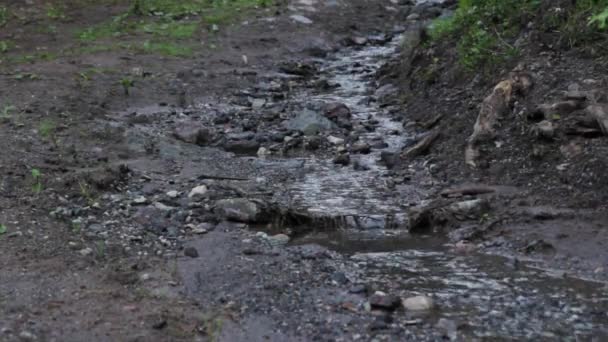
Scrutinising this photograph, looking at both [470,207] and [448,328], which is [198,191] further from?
[448,328]

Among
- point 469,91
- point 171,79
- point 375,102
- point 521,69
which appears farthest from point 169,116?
point 521,69

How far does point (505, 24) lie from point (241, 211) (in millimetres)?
4312

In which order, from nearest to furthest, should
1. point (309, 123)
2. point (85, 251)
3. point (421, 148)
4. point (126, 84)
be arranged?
point (85, 251)
point (421, 148)
point (309, 123)
point (126, 84)

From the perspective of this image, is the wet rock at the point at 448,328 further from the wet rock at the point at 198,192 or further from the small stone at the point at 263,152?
the small stone at the point at 263,152

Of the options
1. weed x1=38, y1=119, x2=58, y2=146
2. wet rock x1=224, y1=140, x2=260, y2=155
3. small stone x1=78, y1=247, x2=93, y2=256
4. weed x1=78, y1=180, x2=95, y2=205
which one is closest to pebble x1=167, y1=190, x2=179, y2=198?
weed x1=78, y1=180, x2=95, y2=205

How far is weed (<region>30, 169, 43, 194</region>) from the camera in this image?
696 centimetres

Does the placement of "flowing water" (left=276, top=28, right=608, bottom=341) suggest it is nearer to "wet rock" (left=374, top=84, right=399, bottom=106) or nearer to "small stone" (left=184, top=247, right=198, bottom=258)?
"small stone" (left=184, top=247, right=198, bottom=258)

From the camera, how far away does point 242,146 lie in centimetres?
948

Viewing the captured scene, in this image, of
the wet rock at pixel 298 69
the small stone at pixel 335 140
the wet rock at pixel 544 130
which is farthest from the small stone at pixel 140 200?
the wet rock at pixel 298 69

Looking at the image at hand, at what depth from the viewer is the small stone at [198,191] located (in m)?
7.36

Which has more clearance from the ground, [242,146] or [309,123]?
[309,123]

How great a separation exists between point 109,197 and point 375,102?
16.4 ft

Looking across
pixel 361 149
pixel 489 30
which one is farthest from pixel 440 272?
pixel 489 30

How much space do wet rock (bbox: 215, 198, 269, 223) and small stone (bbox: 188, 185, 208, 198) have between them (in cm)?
38
